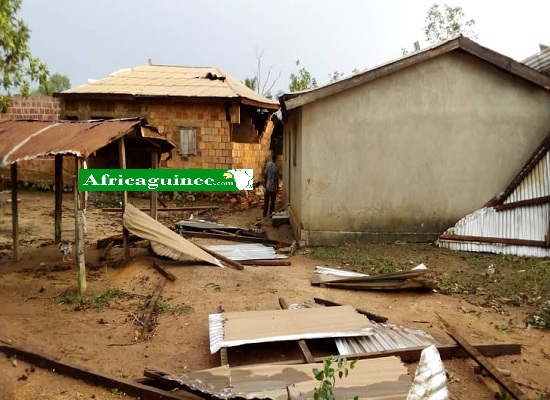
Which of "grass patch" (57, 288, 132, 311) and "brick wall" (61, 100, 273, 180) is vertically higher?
"brick wall" (61, 100, 273, 180)

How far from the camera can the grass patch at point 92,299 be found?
21.6 ft

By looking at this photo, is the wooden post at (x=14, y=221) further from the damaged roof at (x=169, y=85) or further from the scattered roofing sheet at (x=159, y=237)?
the damaged roof at (x=169, y=85)

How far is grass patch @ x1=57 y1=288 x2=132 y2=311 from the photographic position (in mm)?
6582

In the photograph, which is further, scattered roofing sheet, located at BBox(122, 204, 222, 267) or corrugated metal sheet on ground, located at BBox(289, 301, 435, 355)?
scattered roofing sheet, located at BBox(122, 204, 222, 267)

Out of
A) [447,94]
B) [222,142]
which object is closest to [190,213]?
[222,142]

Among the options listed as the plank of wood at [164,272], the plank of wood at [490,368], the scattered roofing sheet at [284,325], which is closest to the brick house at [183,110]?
the plank of wood at [164,272]

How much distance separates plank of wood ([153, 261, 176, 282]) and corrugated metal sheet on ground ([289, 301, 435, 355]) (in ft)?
11.5

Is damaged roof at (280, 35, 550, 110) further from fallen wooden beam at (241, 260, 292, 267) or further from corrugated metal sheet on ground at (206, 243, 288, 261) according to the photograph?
fallen wooden beam at (241, 260, 292, 267)

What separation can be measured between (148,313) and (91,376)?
5.29 ft

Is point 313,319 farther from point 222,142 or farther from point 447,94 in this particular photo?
point 222,142

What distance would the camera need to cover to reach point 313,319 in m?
5.39

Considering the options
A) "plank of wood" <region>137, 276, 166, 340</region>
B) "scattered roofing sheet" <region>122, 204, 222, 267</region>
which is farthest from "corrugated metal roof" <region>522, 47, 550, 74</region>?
"plank of wood" <region>137, 276, 166, 340</region>

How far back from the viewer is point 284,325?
5242 millimetres

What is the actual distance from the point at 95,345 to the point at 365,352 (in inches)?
119
